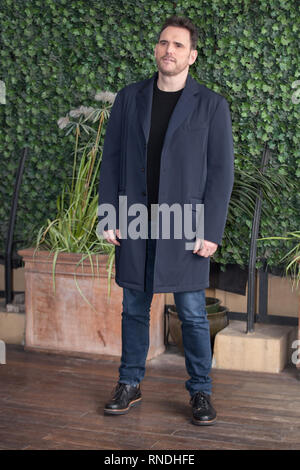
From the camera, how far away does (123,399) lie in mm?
2877

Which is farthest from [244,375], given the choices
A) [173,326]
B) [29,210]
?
[29,210]

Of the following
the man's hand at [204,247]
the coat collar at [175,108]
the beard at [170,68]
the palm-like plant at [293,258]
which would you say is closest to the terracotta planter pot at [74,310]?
the palm-like plant at [293,258]

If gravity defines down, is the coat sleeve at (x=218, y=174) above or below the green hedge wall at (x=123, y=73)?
below

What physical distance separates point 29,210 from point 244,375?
1.81 m

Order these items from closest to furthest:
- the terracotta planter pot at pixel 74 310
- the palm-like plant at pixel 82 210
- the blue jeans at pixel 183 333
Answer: the blue jeans at pixel 183 333 → the terracotta planter pot at pixel 74 310 → the palm-like plant at pixel 82 210

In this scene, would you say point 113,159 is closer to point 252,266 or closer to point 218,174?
point 218,174

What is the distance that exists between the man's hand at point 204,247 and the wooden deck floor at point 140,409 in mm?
712

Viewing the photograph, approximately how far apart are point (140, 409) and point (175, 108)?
1.31 metres

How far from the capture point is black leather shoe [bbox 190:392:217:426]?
274 centimetres

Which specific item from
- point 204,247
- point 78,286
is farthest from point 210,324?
point 204,247

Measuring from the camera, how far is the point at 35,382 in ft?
10.9

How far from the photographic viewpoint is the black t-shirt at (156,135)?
108 inches

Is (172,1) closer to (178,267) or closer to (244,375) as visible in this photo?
(178,267)

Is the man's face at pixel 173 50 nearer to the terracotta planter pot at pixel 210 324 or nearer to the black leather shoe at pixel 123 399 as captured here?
the black leather shoe at pixel 123 399
